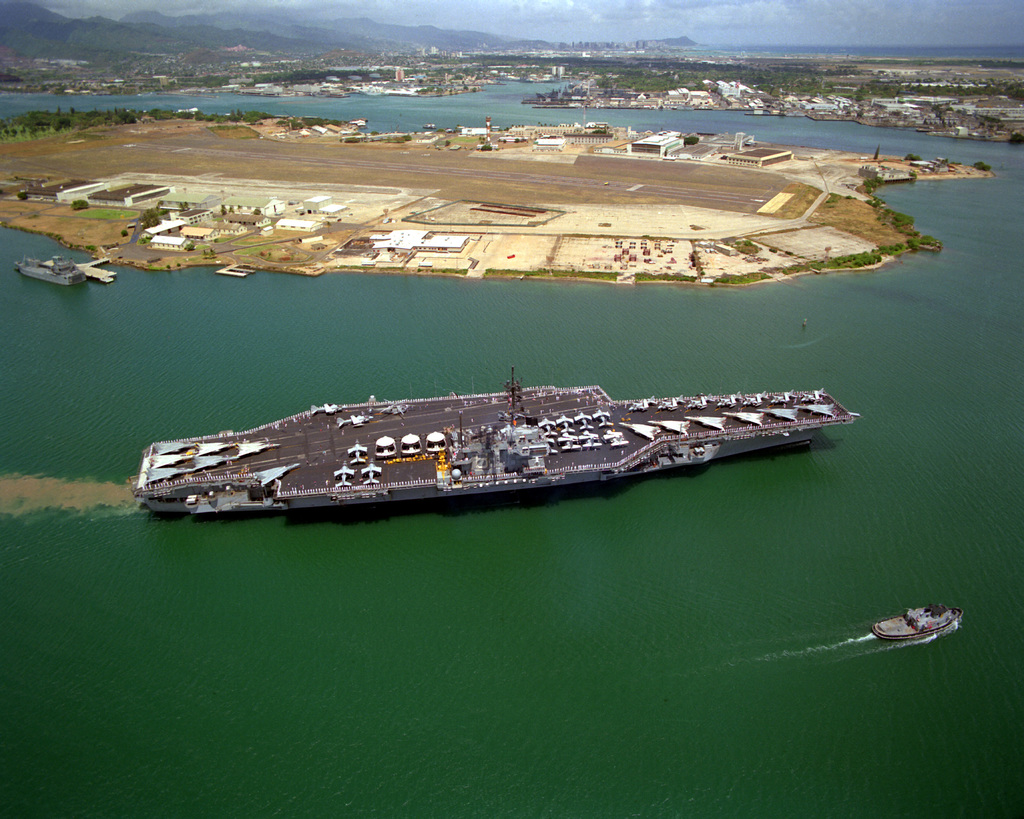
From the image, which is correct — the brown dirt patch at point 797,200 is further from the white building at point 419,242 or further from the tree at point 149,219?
the tree at point 149,219

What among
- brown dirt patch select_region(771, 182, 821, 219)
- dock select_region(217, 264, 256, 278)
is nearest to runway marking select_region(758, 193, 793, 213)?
brown dirt patch select_region(771, 182, 821, 219)

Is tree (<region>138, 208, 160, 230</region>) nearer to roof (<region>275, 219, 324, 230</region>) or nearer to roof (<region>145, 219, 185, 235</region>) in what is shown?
roof (<region>145, 219, 185, 235</region>)

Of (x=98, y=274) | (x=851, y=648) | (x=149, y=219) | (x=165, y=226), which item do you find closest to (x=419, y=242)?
(x=165, y=226)

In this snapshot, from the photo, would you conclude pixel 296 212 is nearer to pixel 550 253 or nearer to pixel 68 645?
pixel 550 253

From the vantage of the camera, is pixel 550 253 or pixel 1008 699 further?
pixel 550 253

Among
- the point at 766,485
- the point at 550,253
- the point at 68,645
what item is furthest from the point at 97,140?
the point at 766,485

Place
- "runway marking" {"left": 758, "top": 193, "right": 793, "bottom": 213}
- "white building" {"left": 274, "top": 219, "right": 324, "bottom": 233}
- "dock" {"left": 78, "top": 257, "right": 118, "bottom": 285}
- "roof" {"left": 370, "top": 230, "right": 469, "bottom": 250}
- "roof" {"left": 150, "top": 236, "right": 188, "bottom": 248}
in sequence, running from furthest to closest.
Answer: "runway marking" {"left": 758, "top": 193, "right": 793, "bottom": 213} → "white building" {"left": 274, "top": 219, "right": 324, "bottom": 233} → "roof" {"left": 150, "top": 236, "right": 188, "bottom": 248} → "roof" {"left": 370, "top": 230, "right": 469, "bottom": 250} → "dock" {"left": 78, "top": 257, "right": 118, "bottom": 285}
